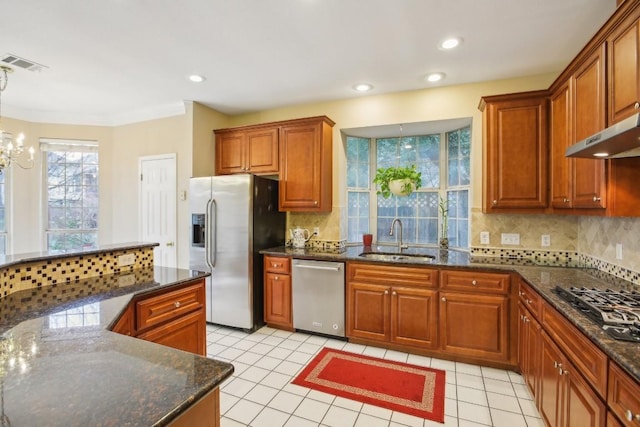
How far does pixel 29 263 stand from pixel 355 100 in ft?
10.7

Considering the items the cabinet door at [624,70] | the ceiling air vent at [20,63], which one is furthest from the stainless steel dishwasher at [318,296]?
the ceiling air vent at [20,63]

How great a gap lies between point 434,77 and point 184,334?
10.4 feet

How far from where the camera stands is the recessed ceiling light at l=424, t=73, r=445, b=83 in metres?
2.98

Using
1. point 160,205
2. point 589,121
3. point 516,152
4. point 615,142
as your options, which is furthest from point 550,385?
point 160,205

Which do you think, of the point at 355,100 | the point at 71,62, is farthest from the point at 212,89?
the point at 355,100

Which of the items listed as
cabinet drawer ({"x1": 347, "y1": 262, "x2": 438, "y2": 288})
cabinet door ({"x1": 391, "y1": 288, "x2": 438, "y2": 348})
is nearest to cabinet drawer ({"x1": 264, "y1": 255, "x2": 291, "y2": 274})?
cabinet drawer ({"x1": 347, "y1": 262, "x2": 438, "y2": 288})

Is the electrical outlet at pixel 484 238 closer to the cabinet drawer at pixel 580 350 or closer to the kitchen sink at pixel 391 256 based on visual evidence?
the kitchen sink at pixel 391 256

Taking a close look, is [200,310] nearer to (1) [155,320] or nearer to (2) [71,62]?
(1) [155,320]

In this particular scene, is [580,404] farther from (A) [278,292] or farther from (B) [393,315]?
(A) [278,292]

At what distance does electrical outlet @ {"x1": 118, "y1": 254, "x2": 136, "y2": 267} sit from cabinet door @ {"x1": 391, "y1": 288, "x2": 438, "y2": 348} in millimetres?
2251

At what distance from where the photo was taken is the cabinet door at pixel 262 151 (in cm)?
370

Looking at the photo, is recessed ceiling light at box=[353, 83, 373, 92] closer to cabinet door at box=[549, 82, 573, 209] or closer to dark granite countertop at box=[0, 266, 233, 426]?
cabinet door at box=[549, 82, 573, 209]

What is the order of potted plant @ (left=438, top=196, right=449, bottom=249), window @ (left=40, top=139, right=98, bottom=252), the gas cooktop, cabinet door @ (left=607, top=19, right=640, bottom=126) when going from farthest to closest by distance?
window @ (left=40, top=139, right=98, bottom=252)
potted plant @ (left=438, top=196, right=449, bottom=249)
cabinet door @ (left=607, top=19, right=640, bottom=126)
the gas cooktop

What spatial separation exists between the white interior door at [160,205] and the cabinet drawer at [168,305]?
6.59 ft
